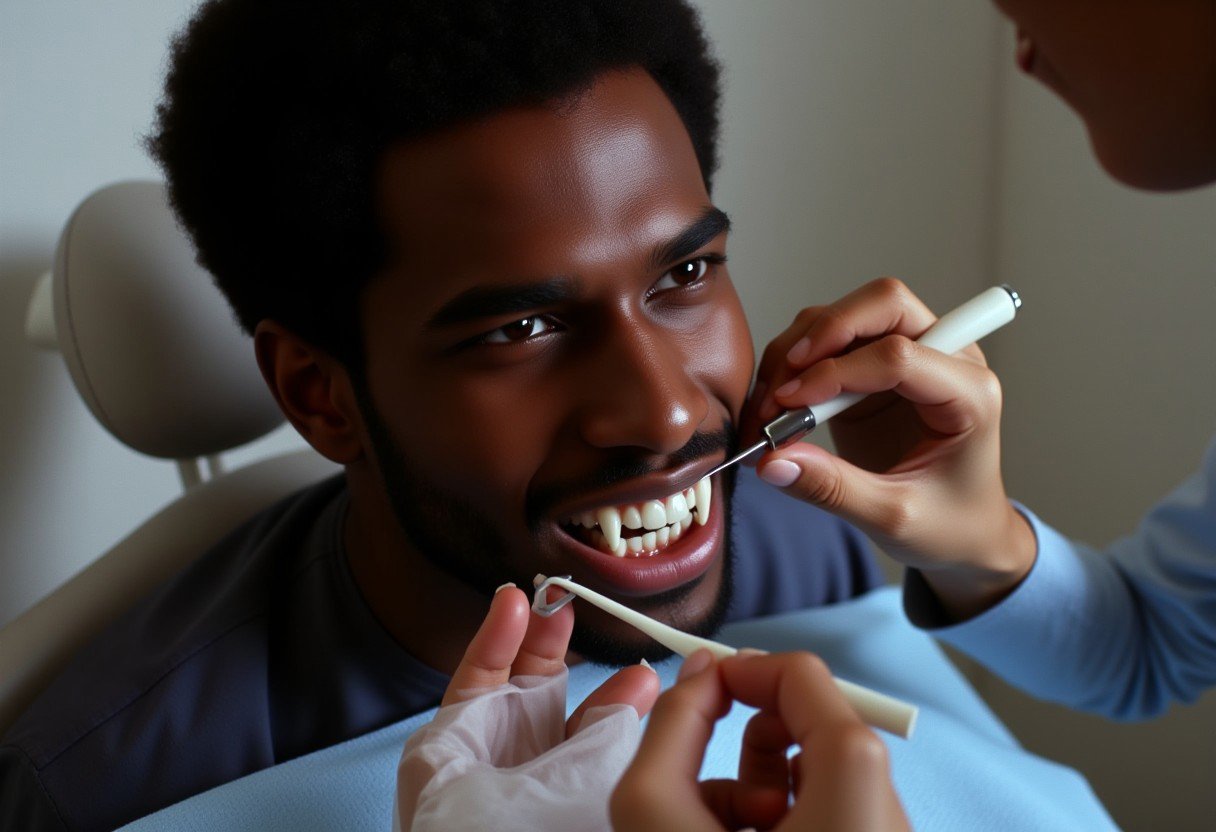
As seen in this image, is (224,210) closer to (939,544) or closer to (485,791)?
(485,791)

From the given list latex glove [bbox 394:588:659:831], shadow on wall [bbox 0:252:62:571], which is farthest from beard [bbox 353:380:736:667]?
shadow on wall [bbox 0:252:62:571]

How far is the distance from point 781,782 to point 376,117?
21.8 inches

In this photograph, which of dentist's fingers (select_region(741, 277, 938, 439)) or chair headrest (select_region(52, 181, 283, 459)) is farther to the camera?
chair headrest (select_region(52, 181, 283, 459))

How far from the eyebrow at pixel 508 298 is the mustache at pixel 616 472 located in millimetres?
127

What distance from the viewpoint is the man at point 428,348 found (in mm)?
831

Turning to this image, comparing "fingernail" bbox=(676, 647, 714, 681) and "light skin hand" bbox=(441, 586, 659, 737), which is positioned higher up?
"fingernail" bbox=(676, 647, 714, 681)

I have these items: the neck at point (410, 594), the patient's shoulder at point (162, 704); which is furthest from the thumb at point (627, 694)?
the patient's shoulder at point (162, 704)

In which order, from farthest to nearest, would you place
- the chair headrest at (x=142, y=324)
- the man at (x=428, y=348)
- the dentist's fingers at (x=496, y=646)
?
the chair headrest at (x=142, y=324)
the man at (x=428, y=348)
the dentist's fingers at (x=496, y=646)

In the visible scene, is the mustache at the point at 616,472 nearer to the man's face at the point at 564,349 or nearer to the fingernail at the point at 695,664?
the man's face at the point at 564,349

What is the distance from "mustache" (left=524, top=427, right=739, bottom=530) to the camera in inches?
33.0

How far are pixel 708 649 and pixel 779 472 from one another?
0.71 feet

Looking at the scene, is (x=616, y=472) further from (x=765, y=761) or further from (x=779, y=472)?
(x=765, y=761)

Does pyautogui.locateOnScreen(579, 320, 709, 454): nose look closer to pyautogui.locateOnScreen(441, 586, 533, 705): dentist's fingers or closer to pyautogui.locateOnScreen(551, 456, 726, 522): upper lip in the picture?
pyautogui.locateOnScreen(551, 456, 726, 522): upper lip

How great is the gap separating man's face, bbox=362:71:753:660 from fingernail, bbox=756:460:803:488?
2.5 inches
